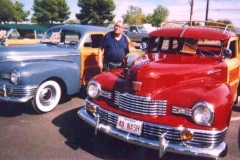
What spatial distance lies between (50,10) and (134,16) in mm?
28266

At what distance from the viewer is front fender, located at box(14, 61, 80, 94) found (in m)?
4.73

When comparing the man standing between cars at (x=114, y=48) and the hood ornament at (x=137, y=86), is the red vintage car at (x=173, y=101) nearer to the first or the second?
the hood ornament at (x=137, y=86)

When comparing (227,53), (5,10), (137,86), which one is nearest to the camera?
(137,86)

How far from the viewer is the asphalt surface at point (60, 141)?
370cm

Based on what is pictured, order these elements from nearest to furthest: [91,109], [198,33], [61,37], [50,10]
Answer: [91,109]
[198,33]
[61,37]
[50,10]

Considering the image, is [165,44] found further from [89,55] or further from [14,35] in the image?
[14,35]

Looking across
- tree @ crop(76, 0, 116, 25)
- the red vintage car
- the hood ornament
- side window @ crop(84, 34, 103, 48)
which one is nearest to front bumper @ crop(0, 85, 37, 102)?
the red vintage car

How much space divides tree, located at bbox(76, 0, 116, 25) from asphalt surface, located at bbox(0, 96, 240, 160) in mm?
38003

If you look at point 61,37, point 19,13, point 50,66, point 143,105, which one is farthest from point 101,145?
point 19,13

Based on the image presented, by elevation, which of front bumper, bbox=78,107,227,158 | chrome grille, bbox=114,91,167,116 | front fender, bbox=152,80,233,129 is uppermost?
Result: front fender, bbox=152,80,233,129

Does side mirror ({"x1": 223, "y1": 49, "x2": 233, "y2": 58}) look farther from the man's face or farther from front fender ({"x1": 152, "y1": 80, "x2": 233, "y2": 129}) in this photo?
the man's face

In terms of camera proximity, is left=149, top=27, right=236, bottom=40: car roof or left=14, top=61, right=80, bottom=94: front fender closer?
left=149, top=27, right=236, bottom=40: car roof

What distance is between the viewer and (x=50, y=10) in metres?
45.5

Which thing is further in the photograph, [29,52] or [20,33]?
[20,33]
